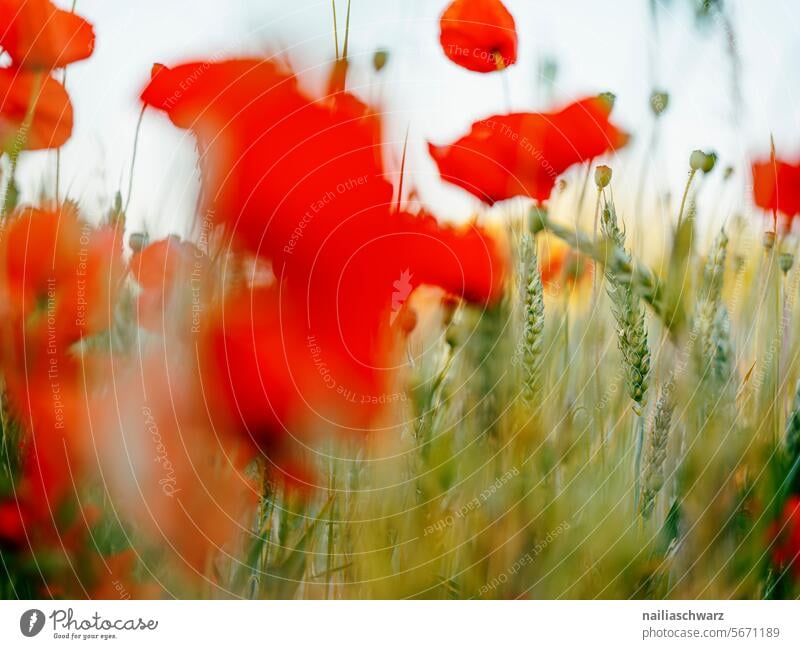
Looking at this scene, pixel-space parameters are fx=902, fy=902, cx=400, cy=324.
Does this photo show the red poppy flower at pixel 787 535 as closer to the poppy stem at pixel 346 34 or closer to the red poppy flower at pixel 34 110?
the poppy stem at pixel 346 34

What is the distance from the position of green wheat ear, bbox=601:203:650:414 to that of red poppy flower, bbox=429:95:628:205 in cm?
5

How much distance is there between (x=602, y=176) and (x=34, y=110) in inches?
15.1

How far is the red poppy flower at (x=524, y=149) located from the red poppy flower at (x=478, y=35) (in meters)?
0.04

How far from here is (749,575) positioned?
25.2 inches

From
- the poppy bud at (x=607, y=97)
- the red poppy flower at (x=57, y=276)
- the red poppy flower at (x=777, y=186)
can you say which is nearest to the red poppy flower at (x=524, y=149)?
the poppy bud at (x=607, y=97)

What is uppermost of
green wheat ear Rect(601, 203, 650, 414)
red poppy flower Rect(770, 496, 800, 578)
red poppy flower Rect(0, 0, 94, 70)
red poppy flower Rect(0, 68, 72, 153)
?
red poppy flower Rect(0, 0, 94, 70)

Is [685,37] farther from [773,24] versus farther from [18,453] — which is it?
[18,453]

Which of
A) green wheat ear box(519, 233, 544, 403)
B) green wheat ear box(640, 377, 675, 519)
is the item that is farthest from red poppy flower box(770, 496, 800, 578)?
green wheat ear box(519, 233, 544, 403)

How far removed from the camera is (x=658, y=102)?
2.07ft

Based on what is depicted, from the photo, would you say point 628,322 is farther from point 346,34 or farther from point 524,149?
point 346,34

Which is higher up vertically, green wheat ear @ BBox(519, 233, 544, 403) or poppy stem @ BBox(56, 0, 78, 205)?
poppy stem @ BBox(56, 0, 78, 205)

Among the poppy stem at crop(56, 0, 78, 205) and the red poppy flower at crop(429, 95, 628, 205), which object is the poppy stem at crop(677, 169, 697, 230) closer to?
the red poppy flower at crop(429, 95, 628, 205)

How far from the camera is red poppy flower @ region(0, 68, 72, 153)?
58 centimetres

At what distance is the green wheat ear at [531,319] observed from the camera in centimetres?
61
